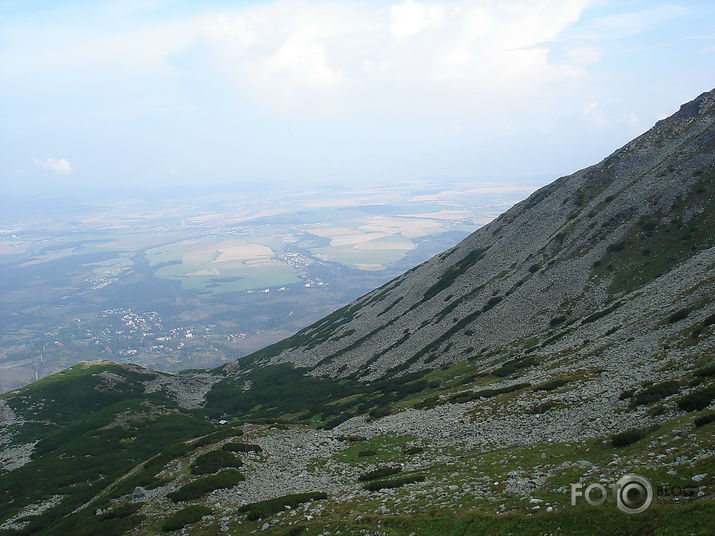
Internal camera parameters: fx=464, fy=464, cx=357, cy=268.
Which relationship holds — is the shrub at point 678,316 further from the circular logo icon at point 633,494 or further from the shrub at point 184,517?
the shrub at point 184,517

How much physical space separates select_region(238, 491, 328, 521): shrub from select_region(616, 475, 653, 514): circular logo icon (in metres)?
16.0

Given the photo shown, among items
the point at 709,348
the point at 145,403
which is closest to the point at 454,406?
the point at 709,348

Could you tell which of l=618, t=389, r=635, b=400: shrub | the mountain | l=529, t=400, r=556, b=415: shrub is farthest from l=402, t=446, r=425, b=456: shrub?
l=618, t=389, r=635, b=400: shrub

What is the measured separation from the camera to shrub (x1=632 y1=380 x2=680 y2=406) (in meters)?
26.2

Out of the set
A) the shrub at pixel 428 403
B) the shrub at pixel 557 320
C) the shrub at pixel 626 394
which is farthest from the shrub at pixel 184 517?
the shrub at pixel 557 320

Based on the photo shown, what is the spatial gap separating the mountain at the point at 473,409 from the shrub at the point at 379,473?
186 mm

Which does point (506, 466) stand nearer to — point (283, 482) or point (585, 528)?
point (585, 528)

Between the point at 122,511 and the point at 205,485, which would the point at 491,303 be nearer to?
the point at 205,485

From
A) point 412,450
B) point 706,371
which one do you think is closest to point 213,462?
point 412,450

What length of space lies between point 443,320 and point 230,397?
44.6m

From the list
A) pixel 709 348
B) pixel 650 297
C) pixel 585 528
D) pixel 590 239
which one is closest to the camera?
pixel 585 528

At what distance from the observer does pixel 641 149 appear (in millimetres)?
94188

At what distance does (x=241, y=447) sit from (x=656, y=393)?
98.5 feet

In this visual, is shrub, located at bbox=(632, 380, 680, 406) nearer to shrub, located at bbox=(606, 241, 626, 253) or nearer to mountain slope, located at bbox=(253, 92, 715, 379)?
mountain slope, located at bbox=(253, 92, 715, 379)
